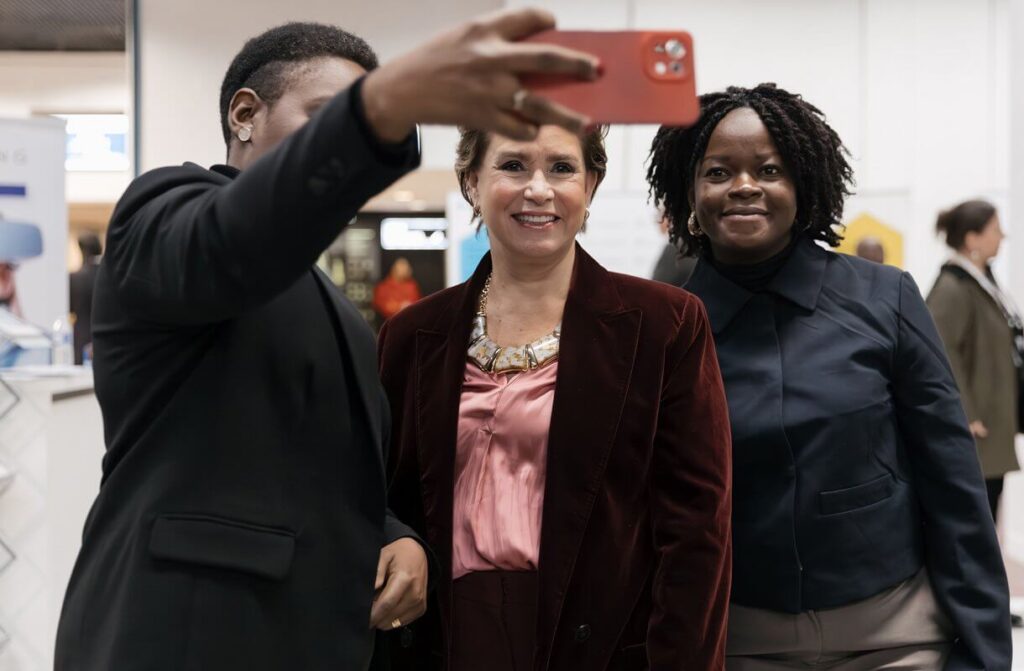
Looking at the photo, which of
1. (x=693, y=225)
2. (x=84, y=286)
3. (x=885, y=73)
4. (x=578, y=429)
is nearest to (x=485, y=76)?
(x=578, y=429)

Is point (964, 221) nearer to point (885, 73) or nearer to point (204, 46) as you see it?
point (885, 73)

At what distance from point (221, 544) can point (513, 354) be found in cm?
77

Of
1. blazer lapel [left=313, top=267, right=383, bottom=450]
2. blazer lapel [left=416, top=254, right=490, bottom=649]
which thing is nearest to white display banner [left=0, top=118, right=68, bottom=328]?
blazer lapel [left=416, top=254, right=490, bottom=649]

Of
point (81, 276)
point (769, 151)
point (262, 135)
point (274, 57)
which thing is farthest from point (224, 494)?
point (81, 276)

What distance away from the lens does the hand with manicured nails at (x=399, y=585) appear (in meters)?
1.35

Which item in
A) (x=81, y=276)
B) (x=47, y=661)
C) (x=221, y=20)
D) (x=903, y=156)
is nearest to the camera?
(x=47, y=661)

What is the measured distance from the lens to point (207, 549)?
1131mm

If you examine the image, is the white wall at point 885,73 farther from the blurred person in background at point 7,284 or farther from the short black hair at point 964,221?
the blurred person in background at point 7,284

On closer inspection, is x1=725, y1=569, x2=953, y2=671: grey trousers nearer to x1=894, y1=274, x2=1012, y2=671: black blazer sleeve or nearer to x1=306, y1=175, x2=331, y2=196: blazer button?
x1=894, y1=274, x2=1012, y2=671: black blazer sleeve

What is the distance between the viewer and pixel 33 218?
4.66 meters

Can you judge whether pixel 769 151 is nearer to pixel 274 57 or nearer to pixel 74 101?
pixel 274 57

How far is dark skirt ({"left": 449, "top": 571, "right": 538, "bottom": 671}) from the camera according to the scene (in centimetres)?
168

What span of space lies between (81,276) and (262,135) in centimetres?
669

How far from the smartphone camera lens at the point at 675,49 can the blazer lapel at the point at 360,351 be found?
58cm
